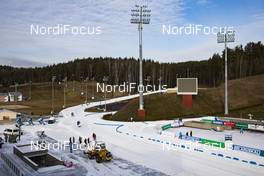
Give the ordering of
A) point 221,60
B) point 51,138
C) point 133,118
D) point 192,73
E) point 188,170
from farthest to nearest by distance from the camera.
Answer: point 192,73, point 221,60, point 133,118, point 51,138, point 188,170

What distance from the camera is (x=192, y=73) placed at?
172m

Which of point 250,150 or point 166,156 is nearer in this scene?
point 166,156

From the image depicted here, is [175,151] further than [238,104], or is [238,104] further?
[238,104]

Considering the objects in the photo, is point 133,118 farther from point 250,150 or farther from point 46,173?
point 46,173

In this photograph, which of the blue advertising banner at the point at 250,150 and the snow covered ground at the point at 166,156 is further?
the blue advertising banner at the point at 250,150

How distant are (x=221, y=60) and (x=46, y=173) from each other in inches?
5371

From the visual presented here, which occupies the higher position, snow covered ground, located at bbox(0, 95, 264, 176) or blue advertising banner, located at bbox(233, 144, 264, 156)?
blue advertising banner, located at bbox(233, 144, 264, 156)

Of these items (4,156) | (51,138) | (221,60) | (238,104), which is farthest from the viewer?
(221,60)

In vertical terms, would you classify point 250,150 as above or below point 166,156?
above

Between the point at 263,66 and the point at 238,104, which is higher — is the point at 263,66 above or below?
above

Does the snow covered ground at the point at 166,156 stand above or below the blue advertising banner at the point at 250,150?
below

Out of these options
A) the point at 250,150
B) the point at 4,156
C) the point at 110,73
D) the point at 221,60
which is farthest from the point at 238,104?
the point at 110,73

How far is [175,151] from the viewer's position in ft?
110

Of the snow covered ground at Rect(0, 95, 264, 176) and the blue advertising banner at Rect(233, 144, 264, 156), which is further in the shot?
the blue advertising banner at Rect(233, 144, 264, 156)
